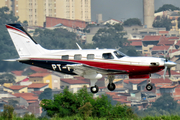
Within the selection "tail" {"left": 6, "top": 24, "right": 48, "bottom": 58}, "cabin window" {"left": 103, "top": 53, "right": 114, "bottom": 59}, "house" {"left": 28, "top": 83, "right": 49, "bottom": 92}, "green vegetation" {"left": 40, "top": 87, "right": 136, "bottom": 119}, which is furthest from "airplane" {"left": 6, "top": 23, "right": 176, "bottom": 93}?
"house" {"left": 28, "top": 83, "right": 49, "bottom": 92}

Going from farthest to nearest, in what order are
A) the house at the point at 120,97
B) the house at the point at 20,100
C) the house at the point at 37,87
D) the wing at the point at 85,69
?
1. the house at the point at 37,87
2. the house at the point at 120,97
3. the house at the point at 20,100
4. the wing at the point at 85,69

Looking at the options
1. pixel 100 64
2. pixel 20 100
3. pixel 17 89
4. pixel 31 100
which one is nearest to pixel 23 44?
pixel 100 64

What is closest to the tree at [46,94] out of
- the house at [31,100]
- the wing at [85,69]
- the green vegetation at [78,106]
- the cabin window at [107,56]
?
the house at [31,100]

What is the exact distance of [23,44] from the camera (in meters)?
38.2

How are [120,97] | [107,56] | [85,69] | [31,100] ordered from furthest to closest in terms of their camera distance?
[120,97]
[31,100]
[85,69]
[107,56]

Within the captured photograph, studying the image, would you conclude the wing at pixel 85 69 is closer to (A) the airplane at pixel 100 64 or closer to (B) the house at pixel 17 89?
(A) the airplane at pixel 100 64

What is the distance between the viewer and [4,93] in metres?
187

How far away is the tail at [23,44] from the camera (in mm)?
37688

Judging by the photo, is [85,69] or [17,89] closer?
[85,69]

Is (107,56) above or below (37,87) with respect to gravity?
above

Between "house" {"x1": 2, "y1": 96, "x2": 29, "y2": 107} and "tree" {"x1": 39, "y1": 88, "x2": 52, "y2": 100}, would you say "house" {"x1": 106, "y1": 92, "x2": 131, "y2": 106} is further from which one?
"house" {"x1": 2, "y1": 96, "x2": 29, "y2": 107}

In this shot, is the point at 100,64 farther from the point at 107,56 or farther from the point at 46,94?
the point at 46,94

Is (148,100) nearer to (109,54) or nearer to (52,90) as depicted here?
(52,90)

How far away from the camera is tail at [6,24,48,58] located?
37688mm
